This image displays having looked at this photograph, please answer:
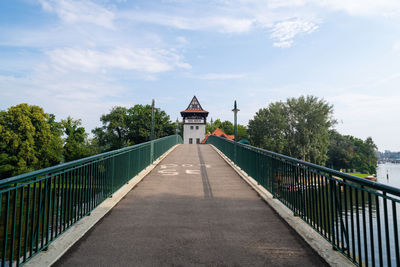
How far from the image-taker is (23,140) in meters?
38.6

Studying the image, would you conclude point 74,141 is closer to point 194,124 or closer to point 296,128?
point 194,124

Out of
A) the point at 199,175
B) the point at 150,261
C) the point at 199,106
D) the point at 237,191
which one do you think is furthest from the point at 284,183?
the point at 199,106

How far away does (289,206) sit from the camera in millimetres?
5344

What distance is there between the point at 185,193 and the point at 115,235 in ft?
10.2

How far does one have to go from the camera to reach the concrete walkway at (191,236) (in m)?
3.35

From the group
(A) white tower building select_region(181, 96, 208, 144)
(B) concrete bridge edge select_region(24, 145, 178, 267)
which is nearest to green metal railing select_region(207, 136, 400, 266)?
(B) concrete bridge edge select_region(24, 145, 178, 267)

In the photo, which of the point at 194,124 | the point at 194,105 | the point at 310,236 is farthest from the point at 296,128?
the point at 310,236

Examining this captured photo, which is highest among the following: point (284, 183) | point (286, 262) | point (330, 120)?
point (330, 120)

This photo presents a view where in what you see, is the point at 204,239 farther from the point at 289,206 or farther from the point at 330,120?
the point at 330,120

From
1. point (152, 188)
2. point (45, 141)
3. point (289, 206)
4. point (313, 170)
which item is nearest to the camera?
point (313, 170)

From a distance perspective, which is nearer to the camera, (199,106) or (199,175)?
(199,175)

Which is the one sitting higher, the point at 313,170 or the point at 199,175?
the point at 313,170

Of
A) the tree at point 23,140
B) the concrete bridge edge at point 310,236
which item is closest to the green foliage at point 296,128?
the tree at point 23,140

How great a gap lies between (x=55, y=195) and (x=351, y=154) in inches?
3805
